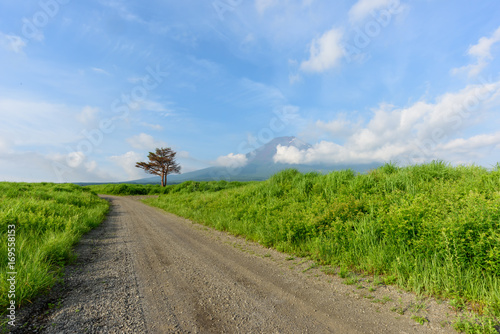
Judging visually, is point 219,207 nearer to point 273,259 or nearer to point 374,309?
point 273,259

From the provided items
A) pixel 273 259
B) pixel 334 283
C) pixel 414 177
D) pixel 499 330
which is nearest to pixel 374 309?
pixel 334 283

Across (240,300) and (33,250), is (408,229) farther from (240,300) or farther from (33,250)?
(33,250)

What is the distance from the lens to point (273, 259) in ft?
20.1

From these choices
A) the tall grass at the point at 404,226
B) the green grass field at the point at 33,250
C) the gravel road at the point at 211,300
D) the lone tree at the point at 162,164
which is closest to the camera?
the gravel road at the point at 211,300

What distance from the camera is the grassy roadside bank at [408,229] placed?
12.4 ft

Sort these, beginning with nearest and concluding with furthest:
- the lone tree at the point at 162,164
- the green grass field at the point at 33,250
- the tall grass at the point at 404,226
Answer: the green grass field at the point at 33,250
the tall grass at the point at 404,226
the lone tree at the point at 162,164

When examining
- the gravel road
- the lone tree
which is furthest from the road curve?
the lone tree

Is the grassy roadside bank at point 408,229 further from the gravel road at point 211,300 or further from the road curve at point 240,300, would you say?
the road curve at point 240,300

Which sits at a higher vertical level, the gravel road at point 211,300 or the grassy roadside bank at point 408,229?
the grassy roadside bank at point 408,229

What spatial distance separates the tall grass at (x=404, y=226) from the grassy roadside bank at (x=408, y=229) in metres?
0.02

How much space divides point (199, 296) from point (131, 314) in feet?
3.58

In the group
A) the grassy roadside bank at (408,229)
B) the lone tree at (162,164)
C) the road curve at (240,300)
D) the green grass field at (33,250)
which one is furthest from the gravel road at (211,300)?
the lone tree at (162,164)

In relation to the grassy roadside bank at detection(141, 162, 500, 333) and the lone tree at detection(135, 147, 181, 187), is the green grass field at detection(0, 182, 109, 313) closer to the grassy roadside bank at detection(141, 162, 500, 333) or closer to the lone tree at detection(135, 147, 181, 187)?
the grassy roadside bank at detection(141, 162, 500, 333)

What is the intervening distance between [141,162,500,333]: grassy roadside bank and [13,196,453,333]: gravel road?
1.97 feet
